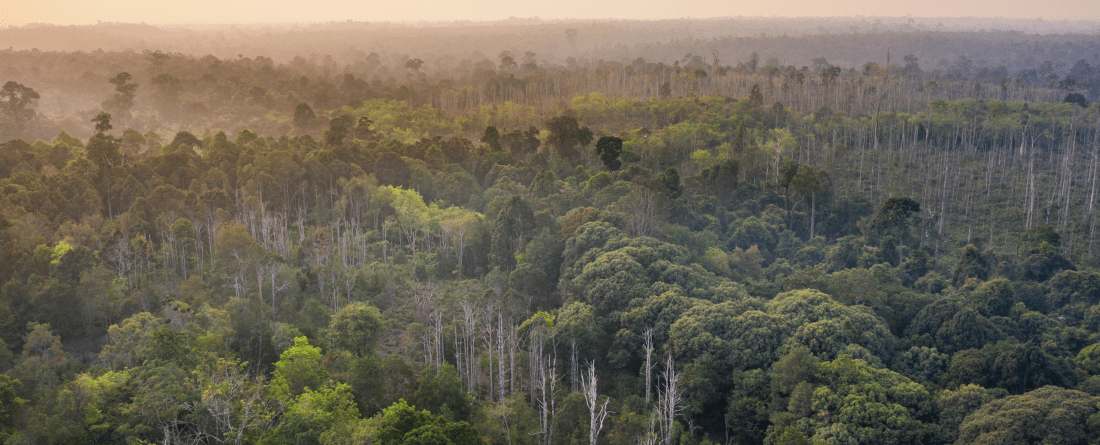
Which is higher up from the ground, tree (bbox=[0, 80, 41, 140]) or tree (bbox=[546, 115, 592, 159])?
tree (bbox=[0, 80, 41, 140])

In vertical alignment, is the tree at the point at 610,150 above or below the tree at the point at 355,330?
above

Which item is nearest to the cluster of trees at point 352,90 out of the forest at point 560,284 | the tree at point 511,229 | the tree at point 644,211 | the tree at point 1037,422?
the forest at point 560,284

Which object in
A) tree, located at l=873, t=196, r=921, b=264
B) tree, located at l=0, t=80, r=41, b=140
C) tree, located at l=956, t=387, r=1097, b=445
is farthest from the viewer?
tree, located at l=0, t=80, r=41, b=140

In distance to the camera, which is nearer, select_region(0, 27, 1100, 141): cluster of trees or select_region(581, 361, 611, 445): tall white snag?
select_region(581, 361, 611, 445): tall white snag

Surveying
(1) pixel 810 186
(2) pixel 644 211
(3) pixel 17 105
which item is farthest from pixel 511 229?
(3) pixel 17 105

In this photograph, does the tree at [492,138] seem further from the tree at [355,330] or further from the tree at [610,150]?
the tree at [355,330]

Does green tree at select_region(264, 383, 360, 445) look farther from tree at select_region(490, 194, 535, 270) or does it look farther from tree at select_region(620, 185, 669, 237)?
tree at select_region(620, 185, 669, 237)

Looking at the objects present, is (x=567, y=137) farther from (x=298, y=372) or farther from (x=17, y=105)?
(x=17, y=105)

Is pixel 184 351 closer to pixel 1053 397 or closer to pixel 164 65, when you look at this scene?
pixel 1053 397

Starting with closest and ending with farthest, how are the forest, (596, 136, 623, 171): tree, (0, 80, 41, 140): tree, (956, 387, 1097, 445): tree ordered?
1. (956, 387, 1097, 445): tree
2. the forest
3. (596, 136, 623, 171): tree
4. (0, 80, 41, 140): tree

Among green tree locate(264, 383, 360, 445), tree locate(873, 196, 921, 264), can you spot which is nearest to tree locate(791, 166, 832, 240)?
tree locate(873, 196, 921, 264)
